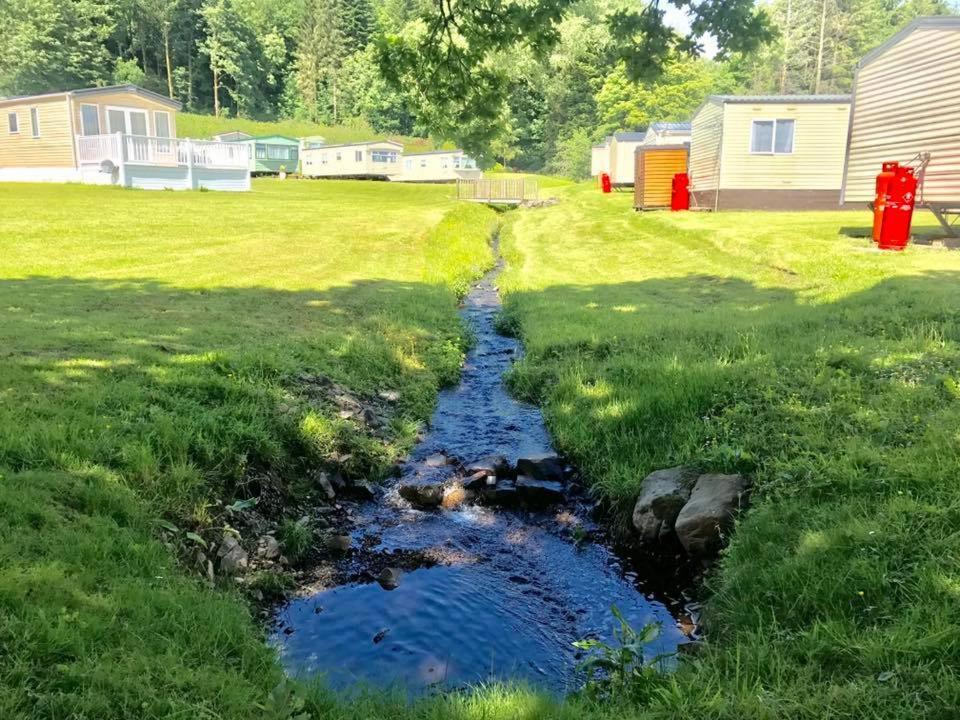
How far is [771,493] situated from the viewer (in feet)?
16.3

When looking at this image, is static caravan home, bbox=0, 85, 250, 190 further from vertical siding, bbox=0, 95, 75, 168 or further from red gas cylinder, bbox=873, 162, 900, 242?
red gas cylinder, bbox=873, 162, 900, 242

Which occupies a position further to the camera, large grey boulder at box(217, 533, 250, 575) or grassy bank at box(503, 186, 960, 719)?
large grey boulder at box(217, 533, 250, 575)

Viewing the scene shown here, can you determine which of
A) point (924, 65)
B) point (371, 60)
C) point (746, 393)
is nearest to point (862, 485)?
point (746, 393)

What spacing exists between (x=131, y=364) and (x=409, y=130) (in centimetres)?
8518

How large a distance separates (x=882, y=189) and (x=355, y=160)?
51.6 m

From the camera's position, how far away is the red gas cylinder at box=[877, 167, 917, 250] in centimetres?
1486

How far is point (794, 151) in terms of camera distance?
26250 mm

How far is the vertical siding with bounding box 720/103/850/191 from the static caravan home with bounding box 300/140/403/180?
133ft

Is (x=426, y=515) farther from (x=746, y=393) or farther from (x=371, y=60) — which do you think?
(x=371, y=60)

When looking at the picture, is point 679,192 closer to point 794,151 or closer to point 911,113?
point 794,151

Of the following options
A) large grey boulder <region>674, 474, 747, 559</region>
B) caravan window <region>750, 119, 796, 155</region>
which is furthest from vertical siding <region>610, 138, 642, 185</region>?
large grey boulder <region>674, 474, 747, 559</region>

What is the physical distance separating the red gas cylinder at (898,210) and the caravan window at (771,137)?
38.8 feet

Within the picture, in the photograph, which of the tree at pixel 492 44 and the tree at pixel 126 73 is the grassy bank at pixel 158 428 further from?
the tree at pixel 126 73

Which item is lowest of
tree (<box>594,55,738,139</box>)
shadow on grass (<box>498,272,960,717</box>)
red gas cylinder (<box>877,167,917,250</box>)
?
shadow on grass (<box>498,272,960,717</box>)
